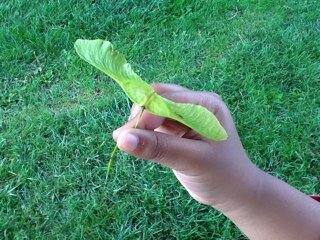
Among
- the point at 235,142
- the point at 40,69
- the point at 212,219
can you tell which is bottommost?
the point at 212,219

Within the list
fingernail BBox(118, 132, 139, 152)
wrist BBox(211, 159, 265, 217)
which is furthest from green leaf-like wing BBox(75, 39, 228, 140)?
wrist BBox(211, 159, 265, 217)

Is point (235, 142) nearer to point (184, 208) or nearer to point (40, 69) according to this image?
point (184, 208)

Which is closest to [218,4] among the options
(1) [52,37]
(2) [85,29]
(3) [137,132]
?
(2) [85,29]

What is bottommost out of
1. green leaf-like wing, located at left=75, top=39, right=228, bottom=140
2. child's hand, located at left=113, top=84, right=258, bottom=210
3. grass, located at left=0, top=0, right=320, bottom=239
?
grass, located at left=0, top=0, right=320, bottom=239

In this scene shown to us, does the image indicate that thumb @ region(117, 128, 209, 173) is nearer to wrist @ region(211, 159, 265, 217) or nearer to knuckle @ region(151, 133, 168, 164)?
knuckle @ region(151, 133, 168, 164)

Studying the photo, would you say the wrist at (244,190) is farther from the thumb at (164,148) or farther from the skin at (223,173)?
the thumb at (164,148)

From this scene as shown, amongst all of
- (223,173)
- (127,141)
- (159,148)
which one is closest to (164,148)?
(159,148)

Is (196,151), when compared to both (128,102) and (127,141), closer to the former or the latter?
(127,141)
